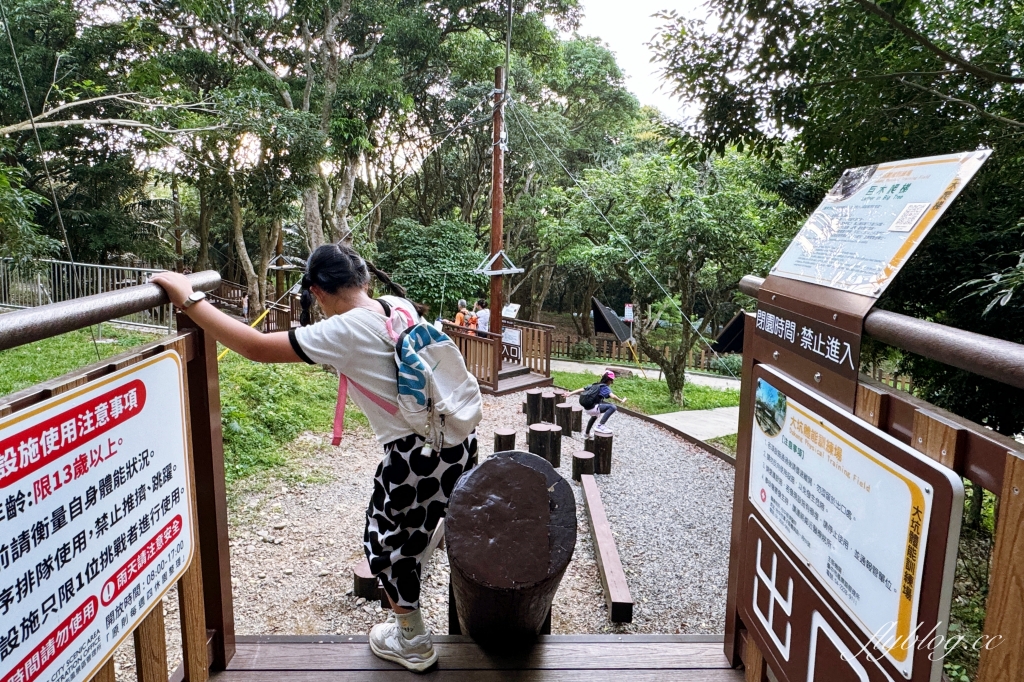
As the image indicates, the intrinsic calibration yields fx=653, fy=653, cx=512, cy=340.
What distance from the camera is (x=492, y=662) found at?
205 cm

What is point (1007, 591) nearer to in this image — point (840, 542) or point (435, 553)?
point (840, 542)

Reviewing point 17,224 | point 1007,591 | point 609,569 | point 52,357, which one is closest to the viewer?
point 1007,591

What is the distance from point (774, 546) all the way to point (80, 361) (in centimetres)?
880

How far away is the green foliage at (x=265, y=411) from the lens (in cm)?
613

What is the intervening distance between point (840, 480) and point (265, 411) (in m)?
6.56

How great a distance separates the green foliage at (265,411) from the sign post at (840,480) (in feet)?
16.5

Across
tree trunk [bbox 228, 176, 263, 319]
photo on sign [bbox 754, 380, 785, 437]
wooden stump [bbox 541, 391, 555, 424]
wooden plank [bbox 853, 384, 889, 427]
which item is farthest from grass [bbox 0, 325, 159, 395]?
wooden plank [bbox 853, 384, 889, 427]

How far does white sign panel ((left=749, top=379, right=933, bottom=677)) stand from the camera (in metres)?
1.07

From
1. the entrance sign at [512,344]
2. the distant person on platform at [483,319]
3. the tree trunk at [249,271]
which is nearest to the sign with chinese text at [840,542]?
the entrance sign at [512,344]

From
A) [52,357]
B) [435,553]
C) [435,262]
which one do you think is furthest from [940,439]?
[435,262]

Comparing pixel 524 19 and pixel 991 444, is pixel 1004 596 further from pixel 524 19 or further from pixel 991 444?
pixel 524 19

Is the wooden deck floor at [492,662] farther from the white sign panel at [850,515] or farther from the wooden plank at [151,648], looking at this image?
the white sign panel at [850,515]

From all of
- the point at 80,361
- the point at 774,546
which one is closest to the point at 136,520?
the point at 774,546

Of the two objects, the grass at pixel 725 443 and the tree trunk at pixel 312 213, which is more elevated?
the tree trunk at pixel 312 213
